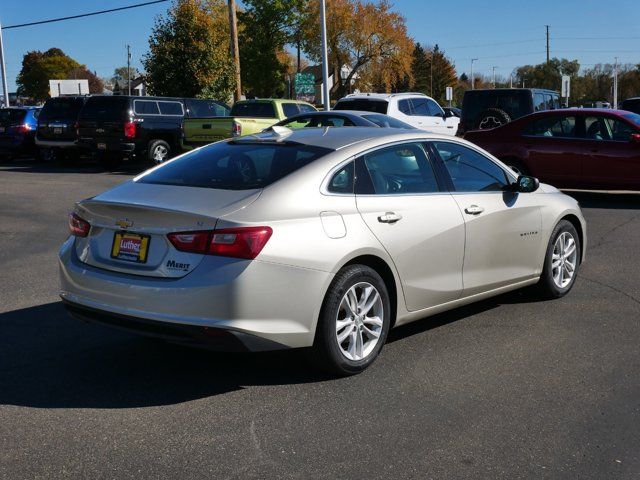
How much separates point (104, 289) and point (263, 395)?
1.13 meters

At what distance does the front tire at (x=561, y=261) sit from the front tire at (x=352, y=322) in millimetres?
2231

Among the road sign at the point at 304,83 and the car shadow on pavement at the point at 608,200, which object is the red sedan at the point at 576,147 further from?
the road sign at the point at 304,83

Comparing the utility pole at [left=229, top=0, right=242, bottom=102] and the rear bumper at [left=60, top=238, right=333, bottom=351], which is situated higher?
the utility pole at [left=229, top=0, right=242, bottom=102]

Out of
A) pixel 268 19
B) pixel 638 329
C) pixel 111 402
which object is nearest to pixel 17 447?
pixel 111 402

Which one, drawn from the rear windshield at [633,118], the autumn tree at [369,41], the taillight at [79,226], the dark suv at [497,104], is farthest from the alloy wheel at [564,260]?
the autumn tree at [369,41]

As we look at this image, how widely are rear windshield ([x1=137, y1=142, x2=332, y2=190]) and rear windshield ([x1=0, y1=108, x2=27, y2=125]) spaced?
21797mm

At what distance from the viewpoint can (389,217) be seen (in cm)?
537

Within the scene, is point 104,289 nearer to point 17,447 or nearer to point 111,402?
point 111,402

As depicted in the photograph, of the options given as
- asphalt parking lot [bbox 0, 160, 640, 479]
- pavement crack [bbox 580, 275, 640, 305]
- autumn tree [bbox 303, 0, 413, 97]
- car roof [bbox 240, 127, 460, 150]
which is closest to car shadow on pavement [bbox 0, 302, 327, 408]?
asphalt parking lot [bbox 0, 160, 640, 479]

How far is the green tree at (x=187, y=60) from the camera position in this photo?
33.1 meters

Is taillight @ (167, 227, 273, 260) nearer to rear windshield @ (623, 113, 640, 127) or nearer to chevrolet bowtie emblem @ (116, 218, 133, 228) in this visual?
chevrolet bowtie emblem @ (116, 218, 133, 228)

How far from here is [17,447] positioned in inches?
161

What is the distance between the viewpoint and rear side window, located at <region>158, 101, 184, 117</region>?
73.8ft

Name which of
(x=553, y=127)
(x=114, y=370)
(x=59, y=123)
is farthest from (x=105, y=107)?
(x=114, y=370)
